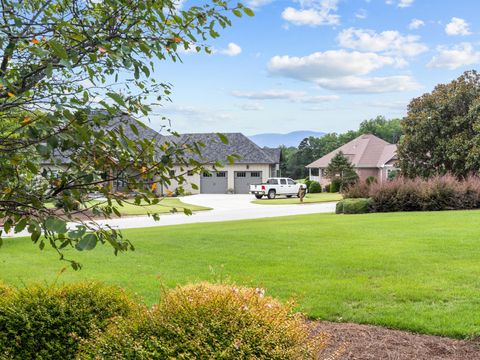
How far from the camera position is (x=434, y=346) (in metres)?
4.48

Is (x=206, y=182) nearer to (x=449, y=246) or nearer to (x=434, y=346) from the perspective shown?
(x=449, y=246)

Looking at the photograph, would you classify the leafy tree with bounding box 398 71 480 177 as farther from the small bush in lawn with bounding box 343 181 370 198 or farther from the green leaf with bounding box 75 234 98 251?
the green leaf with bounding box 75 234 98 251

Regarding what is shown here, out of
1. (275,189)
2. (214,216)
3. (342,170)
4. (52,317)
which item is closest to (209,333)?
(52,317)

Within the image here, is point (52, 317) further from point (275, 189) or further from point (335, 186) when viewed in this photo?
point (335, 186)

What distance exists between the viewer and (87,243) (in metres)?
1.67

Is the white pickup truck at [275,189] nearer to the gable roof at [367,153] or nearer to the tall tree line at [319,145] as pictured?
the gable roof at [367,153]

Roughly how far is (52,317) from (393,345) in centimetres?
317

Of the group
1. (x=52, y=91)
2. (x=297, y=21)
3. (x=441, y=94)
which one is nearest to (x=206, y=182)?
(x=441, y=94)

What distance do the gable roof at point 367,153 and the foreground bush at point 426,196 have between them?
25.5 metres

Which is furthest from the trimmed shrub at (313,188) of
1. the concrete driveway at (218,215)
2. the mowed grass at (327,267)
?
the mowed grass at (327,267)

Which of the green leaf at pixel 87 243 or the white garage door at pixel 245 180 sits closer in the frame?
the green leaf at pixel 87 243

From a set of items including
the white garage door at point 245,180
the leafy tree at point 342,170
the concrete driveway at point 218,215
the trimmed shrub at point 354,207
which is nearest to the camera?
the concrete driveway at point 218,215

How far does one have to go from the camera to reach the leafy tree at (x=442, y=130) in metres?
31.6

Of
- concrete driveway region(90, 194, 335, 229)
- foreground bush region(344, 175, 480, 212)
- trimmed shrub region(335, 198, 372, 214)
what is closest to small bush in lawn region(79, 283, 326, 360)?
concrete driveway region(90, 194, 335, 229)
